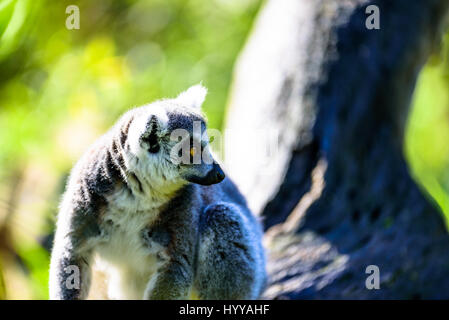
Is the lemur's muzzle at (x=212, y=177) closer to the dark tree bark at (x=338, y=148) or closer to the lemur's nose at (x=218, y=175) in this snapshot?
the lemur's nose at (x=218, y=175)

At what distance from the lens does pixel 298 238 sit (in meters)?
5.46

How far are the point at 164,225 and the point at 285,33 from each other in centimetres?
354

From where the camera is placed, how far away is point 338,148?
19.8ft

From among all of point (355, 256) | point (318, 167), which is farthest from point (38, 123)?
point (355, 256)

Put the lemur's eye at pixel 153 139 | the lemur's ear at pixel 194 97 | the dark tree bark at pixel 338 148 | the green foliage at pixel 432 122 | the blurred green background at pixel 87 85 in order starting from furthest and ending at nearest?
the green foliage at pixel 432 122 < the blurred green background at pixel 87 85 < the dark tree bark at pixel 338 148 < the lemur's ear at pixel 194 97 < the lemur's eye at pixel 153 139

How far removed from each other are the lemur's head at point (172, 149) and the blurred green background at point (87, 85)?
1.45 m

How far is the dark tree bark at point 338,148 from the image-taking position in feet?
17.4

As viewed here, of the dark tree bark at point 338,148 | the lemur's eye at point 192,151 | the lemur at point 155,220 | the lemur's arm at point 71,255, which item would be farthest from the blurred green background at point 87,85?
the lemur's eye at point 192,151

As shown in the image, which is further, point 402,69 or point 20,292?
point 402,69

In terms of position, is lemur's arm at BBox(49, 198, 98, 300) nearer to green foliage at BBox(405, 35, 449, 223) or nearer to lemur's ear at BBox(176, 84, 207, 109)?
lemur's ear at BBox(176, 84, 207, 109)

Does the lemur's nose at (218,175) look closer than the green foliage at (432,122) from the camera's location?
Yes

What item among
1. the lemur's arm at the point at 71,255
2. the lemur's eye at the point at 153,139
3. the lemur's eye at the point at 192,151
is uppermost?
the lemur's eye at the point at 153,139
